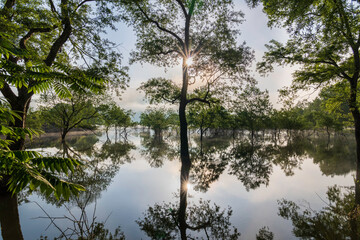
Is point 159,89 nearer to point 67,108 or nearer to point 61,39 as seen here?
point 61,39

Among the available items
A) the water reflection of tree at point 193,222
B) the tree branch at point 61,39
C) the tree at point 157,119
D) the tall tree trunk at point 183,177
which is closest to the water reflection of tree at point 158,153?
the tall tree trunk at point 183,177

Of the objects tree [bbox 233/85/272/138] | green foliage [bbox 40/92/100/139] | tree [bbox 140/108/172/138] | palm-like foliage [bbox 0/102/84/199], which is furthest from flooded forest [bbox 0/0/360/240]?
tree [bbox 140/108/172/138]

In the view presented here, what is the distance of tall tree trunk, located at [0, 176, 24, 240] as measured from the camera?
525 cm

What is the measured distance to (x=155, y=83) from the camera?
73.1 feet

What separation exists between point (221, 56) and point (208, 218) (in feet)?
54.0

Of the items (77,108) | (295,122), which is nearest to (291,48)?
(77,108)

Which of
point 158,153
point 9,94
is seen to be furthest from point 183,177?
point 158,153

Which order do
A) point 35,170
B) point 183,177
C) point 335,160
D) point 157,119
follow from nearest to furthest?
point 35,170, point 183,177, point 335,160, point 157,119

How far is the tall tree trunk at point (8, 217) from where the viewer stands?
525 cm

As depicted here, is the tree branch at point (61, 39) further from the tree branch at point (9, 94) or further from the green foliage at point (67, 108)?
the green foliage at point (67, 108)

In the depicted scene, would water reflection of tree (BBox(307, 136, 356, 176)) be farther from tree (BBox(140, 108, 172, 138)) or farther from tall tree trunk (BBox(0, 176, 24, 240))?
tree (BBox(140, 108, 172, 138))

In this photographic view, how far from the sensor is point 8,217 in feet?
20.7

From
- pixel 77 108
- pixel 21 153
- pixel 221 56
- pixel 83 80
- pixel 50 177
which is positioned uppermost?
pixel 221 56

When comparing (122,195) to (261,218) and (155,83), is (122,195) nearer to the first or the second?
(261,218)
